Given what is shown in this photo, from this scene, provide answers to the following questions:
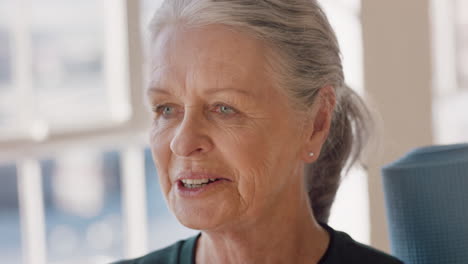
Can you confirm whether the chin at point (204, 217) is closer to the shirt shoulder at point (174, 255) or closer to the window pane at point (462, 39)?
the shirt shoulder at point (174, 255)

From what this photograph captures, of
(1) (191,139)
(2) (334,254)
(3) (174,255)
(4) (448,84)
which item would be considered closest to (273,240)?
(2) (334,254)

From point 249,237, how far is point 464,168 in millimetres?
522

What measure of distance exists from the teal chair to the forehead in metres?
0.42

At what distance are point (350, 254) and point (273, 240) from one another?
0.19 metres

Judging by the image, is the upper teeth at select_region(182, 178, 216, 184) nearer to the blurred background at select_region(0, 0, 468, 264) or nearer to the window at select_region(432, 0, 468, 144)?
the blurred background at select_region(0, 0, 468, 264)

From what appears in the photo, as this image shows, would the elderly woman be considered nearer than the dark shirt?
Yes

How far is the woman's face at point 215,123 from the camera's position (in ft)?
5.41

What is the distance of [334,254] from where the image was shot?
1.83 metres

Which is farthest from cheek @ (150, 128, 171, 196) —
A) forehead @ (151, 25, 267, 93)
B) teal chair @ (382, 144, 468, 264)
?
teal chair @ (382, 144, 468, 264)

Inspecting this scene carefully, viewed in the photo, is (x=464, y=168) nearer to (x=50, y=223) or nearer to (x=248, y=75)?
(x=248, y=75)

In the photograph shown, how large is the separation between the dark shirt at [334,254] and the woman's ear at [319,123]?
0.73 feet

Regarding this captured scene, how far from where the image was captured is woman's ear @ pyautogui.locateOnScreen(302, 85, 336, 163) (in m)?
1.81

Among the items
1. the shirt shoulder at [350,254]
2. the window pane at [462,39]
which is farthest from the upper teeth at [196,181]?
the window pane at [462,39]

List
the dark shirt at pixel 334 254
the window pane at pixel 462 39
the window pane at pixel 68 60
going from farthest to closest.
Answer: the window pane at pixel 68 60, the window pane at pixel 462 39, the dark shirt at pixel 334 254
